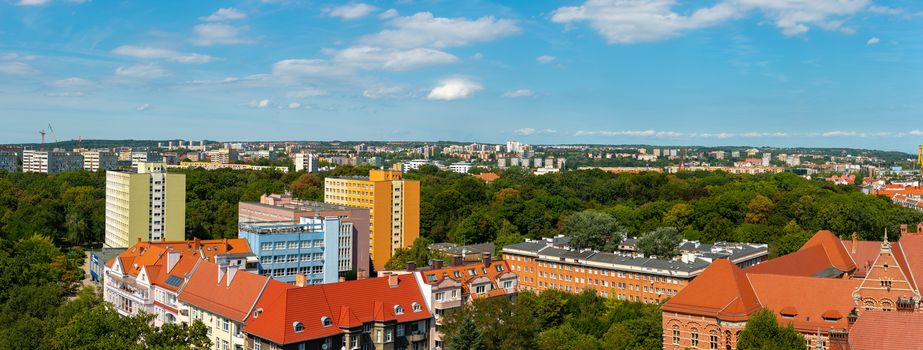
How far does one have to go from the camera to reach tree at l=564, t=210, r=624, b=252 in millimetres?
71875

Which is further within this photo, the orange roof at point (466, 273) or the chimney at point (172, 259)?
the chimney at point (172, 259)

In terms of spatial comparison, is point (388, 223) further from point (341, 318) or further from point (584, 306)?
point (341, 318)

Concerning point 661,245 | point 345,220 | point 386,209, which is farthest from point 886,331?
point 386,209

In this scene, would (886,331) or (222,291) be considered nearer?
(886,331)

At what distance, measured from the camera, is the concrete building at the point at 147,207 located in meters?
88.6

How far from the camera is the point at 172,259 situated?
170 ft

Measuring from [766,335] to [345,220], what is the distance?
140ft

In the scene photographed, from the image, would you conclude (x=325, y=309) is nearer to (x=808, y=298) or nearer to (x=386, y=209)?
(x=808, y=298)

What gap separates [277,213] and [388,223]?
15039mm

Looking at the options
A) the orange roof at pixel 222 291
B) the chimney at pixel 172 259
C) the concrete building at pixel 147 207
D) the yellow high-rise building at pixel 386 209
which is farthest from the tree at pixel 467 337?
the concrete building at pixel 147 207

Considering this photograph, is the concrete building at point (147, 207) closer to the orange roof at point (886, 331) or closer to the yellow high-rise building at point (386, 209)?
the yellow high-rise building at point (386, 209)

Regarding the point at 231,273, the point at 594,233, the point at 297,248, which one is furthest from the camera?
the point at 594,233

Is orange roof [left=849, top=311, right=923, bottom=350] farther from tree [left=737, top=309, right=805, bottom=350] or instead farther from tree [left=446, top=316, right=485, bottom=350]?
tree [left=446, top=316, right=485, bottom=350]

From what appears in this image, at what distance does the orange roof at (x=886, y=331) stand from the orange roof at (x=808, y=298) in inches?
232
